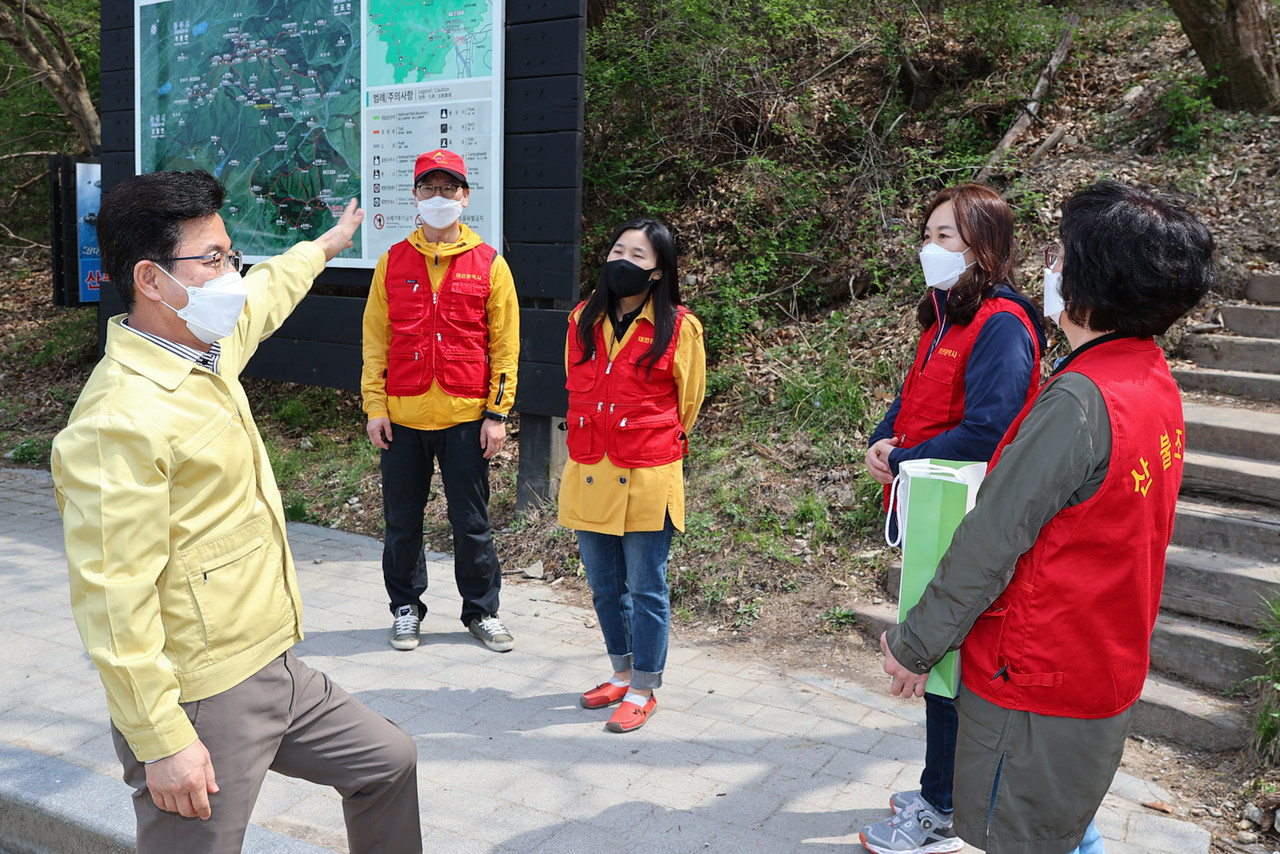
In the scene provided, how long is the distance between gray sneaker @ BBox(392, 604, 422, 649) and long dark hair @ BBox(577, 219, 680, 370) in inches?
68.2

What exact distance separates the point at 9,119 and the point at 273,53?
8.79 meters

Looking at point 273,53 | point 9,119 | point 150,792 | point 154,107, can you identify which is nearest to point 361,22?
point 273,53

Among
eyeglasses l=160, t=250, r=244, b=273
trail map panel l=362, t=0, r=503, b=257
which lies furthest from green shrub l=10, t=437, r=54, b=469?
eyeglasses l=160, t=250, r=244, b=273

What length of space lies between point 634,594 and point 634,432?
663 mm

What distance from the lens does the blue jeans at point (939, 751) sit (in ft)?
9.75

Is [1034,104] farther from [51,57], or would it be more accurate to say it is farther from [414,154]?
[51,57]

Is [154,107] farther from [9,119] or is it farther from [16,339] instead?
[9,119]

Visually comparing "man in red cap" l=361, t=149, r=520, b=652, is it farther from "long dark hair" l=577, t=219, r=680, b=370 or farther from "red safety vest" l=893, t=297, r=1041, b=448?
"red safety vest" l=893, t=297, r=1041, b=448

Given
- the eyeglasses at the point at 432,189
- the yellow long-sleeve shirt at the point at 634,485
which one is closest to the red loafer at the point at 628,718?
the yellow long-sleeve shirt at the point at 634,485

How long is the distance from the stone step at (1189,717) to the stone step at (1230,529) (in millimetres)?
801

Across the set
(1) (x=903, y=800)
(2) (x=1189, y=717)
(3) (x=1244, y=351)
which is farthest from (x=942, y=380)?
(3) (x=1244, y=351)

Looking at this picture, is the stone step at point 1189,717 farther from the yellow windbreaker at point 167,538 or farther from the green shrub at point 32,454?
the green shrub at point 32,454

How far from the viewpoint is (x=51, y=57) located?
11695mm

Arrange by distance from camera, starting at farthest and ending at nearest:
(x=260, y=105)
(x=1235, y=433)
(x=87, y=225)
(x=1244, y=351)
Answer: (x=87, y=225)
(x=260, y=105)
(x=1244, y=351)
(x=1235, y=433)
